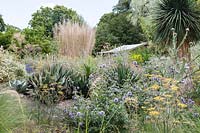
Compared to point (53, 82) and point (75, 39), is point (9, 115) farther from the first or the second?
point (75, 39)

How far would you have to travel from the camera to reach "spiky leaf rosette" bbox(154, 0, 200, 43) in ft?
41.5

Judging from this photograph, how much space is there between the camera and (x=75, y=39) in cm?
1214

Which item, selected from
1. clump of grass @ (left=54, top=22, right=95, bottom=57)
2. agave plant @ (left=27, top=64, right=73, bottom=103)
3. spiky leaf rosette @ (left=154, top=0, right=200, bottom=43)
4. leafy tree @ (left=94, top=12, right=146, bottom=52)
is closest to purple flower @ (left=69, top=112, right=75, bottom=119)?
agave plant @ (left=27, top=64, right=73, bottom=103)

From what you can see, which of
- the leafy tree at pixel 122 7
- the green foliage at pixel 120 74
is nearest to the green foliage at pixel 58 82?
the green foliage at pixel 120 74

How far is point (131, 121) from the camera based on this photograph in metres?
4.65

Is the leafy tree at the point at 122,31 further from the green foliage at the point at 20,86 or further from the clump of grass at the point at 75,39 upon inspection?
the green foliage at the point at 20,86

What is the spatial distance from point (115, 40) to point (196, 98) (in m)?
30.9

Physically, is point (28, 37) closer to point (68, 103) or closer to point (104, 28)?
point (68, 103)

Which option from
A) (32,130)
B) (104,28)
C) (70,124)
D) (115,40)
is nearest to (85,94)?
(70,124)

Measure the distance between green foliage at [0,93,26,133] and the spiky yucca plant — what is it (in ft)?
29.9

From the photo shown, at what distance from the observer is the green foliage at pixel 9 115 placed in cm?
344

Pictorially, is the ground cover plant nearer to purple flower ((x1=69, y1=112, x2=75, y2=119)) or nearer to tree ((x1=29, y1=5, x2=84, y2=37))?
purple flower ((x1=69, y1=112, x2=75, y2=119))

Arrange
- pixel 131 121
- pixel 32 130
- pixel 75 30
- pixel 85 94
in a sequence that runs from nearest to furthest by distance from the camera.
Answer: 1. pixel 32 130
2. pixel 131 121
3. pixel 85 94
4. pixel 75 30

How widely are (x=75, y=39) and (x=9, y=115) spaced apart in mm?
8686
